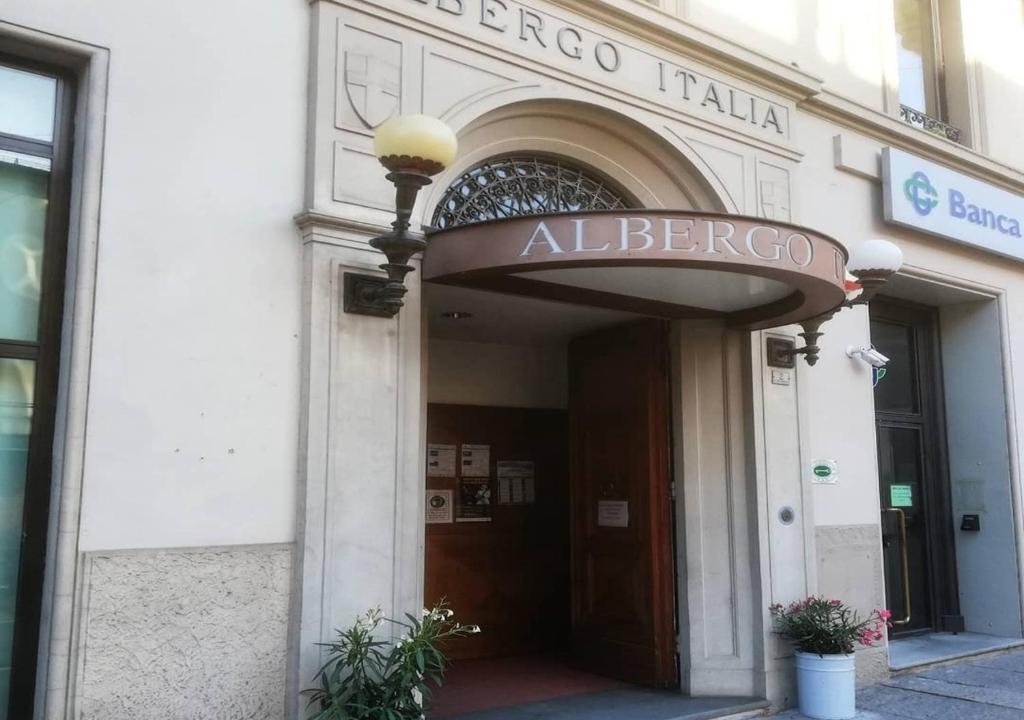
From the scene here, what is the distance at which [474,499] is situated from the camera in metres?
7.73

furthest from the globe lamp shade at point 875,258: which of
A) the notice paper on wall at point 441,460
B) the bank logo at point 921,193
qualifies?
the notice paper on wall at point 441,460

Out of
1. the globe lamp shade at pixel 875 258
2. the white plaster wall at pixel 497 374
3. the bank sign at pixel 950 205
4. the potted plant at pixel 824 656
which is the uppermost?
the bank sign at pixel 950 205

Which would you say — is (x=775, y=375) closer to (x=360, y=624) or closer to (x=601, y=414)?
(x=601, y=414)

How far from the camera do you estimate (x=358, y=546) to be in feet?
15.7

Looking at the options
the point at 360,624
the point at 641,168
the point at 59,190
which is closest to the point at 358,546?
the point at 360,624

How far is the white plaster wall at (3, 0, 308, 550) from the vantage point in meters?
4.26

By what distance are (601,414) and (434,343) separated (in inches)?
60.9

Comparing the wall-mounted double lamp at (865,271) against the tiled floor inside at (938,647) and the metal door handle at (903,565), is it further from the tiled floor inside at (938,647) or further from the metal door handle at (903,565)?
the metal door handle at (903,565)

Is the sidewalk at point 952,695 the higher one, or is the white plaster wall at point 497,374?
the white plaster wall at point 497,374

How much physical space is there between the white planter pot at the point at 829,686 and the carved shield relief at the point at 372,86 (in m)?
4.49

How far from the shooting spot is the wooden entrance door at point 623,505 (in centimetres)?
665

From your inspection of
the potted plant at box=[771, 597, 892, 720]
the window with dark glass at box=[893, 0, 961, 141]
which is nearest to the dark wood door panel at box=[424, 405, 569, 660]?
the potted plant at box=[771, 597, 892, 720]

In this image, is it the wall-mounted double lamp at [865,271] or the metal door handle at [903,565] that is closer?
the wall-mounted double lamp at [865,271]

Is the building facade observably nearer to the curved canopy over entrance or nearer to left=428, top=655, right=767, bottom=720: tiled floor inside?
the curved canopy over entrance
